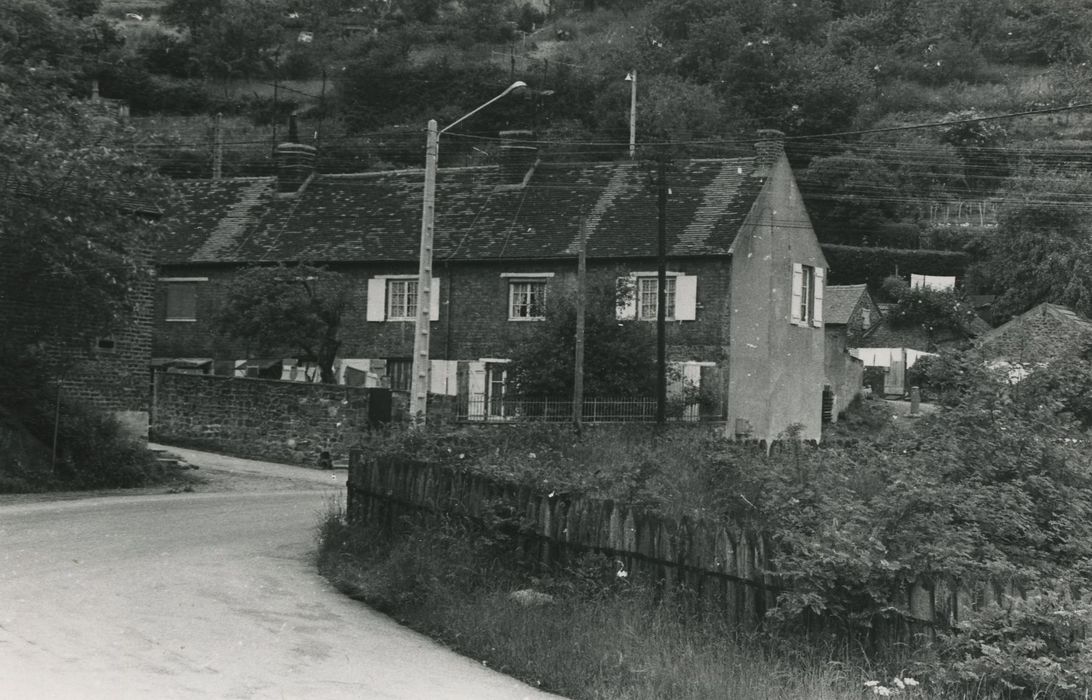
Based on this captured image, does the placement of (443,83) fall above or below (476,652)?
above

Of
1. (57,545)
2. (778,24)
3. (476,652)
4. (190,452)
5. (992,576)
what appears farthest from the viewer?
(778,24)

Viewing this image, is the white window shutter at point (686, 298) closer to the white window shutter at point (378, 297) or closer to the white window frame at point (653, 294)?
the white window frame at point (653, 294)

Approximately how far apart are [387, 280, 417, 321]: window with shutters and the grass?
28.1 meters

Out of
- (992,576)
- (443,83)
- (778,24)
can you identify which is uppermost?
(778,24)

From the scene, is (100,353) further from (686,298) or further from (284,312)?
(686,298)

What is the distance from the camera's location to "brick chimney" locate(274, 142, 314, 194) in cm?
4647

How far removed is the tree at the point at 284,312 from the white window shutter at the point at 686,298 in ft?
31.8

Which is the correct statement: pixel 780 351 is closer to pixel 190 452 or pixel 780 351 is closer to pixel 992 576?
pixel 190 452

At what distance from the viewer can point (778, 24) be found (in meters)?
106

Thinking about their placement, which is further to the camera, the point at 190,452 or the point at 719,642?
the point at 190,452

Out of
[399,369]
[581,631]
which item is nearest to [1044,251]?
[399,369]

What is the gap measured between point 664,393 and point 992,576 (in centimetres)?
2453

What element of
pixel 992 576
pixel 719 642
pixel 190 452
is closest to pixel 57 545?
pixel 719 642

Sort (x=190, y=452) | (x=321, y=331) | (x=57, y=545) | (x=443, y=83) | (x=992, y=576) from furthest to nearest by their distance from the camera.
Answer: (x=443, y=83) → (x=321, y=331) → (x=190, y=452) → (x=57, y=545) → (x=992, y=576)
